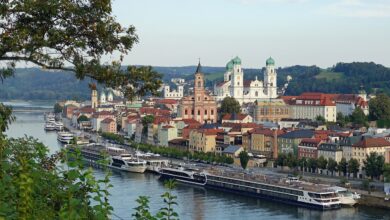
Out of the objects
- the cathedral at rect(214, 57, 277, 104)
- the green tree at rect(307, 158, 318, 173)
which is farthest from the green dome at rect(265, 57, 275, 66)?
the green tree at rect(307, 158, 318, 173)

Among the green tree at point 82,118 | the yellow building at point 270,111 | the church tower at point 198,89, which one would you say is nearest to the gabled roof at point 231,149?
the church tower at point 198,89

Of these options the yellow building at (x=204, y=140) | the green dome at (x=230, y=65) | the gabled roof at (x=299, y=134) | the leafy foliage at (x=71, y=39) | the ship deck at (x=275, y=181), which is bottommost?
the ship deck at (x=275, y=181)

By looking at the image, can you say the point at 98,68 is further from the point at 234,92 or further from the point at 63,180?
the point at 234,92

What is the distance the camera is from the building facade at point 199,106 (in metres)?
23.6

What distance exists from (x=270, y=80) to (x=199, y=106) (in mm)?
6430

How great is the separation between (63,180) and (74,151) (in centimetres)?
11

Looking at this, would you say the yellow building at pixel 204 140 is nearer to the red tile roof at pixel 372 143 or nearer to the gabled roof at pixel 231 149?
the gabled roof at pixel 231 149

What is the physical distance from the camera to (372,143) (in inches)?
576

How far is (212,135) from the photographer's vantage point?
18438 mm

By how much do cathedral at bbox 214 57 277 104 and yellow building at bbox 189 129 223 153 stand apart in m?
9.82

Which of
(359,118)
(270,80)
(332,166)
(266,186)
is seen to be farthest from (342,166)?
(270,80)

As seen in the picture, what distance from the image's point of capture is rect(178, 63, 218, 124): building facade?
929 inches

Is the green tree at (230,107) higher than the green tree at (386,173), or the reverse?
the green tree at (230,107)

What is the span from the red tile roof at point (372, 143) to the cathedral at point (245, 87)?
534 inches
